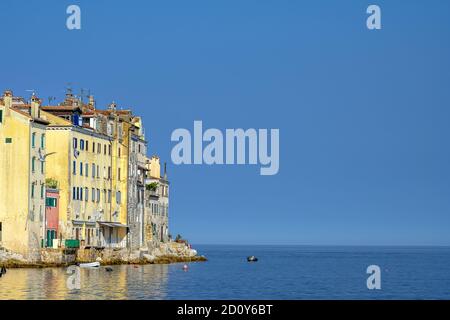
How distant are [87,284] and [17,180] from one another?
54.6 feet

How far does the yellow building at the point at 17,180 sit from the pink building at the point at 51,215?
432 centimetres

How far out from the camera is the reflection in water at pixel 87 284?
210 ft

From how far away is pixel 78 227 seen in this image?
325 ft

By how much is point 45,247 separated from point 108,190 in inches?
609

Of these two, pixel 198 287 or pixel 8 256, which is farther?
pixel 8 256

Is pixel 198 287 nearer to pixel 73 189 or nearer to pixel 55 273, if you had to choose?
pixel 55 273

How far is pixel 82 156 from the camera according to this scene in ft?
329

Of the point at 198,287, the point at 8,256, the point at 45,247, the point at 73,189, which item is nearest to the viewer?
the point at 198,287

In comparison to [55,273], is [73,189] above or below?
above

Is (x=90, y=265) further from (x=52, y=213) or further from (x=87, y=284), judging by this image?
(x=87, y=284)

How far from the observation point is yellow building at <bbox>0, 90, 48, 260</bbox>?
87312mm
